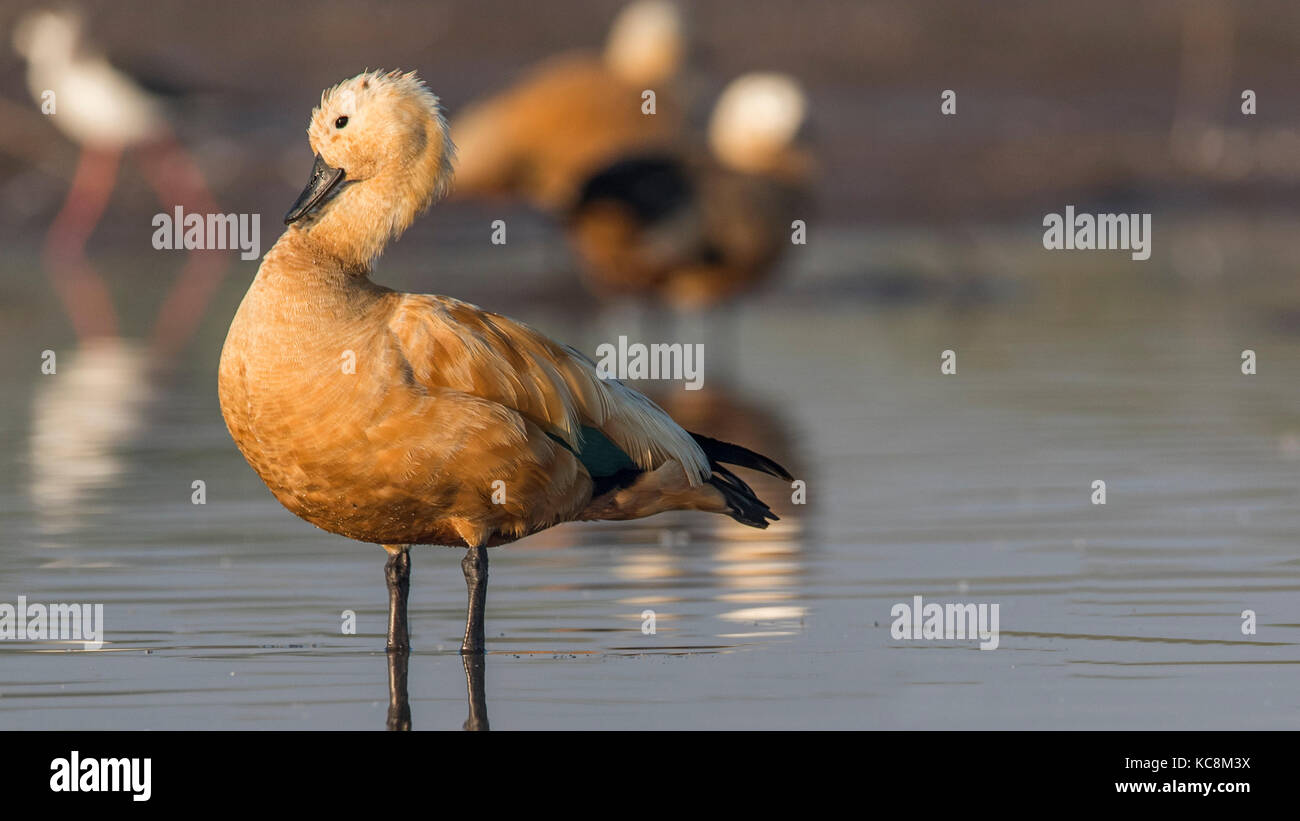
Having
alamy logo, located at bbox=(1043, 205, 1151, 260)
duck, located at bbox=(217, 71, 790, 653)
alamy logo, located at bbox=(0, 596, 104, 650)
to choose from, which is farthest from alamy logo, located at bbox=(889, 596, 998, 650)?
alamy logo, located at bbox=(1043, 205, 1151, 260)

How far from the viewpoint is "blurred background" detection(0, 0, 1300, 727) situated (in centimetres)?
739

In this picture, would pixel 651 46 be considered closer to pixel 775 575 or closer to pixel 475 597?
pixel 775 575

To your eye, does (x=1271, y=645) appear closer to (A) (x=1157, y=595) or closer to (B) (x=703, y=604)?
(A) (x=1157, y=595)

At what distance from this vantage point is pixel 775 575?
8.98 m

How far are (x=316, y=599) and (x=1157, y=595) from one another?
286 centimetres

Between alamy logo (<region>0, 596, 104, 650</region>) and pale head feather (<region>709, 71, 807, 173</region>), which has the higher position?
pale head feather (<region>709, 71, 807, 173</region>)

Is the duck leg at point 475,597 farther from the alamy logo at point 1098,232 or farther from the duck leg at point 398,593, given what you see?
the alamy logo at point 1098,232

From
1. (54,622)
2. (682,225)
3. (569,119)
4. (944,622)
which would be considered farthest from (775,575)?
(569,119)

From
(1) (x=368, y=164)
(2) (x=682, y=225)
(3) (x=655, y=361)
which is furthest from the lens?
(2) (x=682, y=225)

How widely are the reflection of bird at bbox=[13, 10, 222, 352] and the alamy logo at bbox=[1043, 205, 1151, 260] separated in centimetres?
885

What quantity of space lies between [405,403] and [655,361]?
9464mm

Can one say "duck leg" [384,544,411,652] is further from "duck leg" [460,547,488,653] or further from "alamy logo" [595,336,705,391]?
Result: "alamy logo" [595,336,705,391]

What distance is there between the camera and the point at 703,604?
27.6ft

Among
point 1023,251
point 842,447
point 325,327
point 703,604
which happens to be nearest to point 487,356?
point 325,327
